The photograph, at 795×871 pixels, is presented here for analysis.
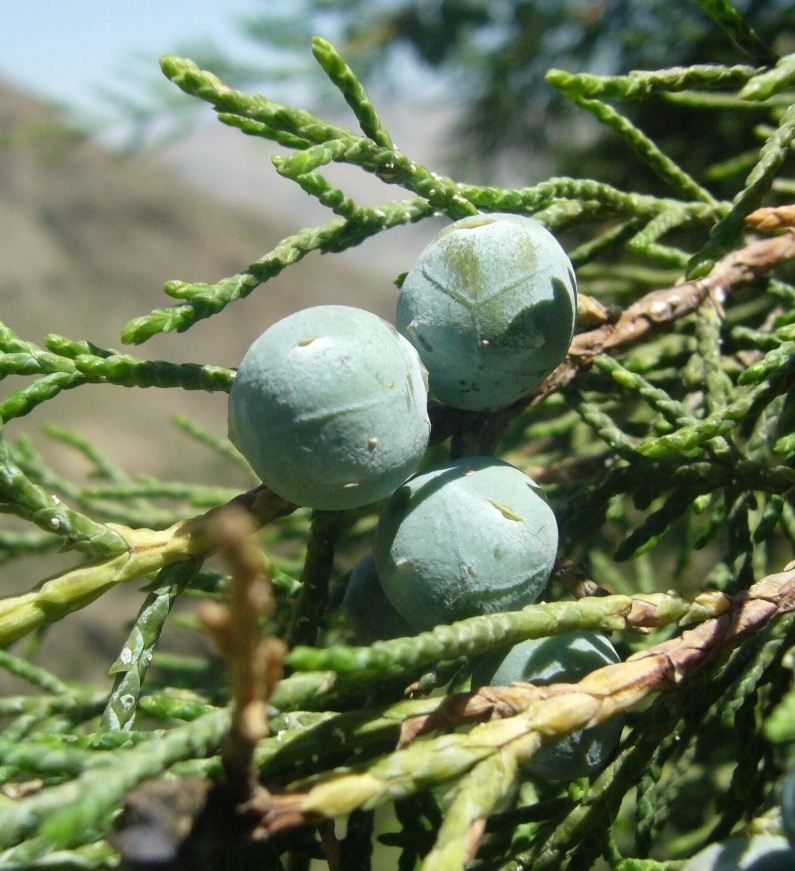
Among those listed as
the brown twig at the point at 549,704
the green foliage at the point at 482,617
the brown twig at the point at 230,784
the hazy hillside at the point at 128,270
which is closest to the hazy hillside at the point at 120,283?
the hazy hillside at the point at 128,270

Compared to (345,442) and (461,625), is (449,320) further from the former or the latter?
(461,625)

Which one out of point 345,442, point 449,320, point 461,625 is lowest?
point 461,625

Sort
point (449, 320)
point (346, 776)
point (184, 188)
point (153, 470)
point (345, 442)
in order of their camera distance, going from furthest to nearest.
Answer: point (184, 188) → point (153, 470) → point (449, 320) → point (345, 442) → point (346, 776)

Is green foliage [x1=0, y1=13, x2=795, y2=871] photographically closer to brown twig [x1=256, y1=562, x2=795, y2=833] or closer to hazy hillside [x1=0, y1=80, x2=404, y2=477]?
brown twig [x1=256, y1=562, x2=795, y2=833]

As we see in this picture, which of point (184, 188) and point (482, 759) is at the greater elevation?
point (184, 188)

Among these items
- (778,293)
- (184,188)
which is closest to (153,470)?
(184,188)

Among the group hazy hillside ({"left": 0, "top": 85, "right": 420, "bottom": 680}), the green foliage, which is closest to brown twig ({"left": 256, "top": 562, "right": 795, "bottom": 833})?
the green foliage

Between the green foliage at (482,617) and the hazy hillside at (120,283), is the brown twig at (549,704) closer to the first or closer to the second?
the green foliage at (482,617)

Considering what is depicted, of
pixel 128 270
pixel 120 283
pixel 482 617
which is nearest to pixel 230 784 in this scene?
pixel 482 617

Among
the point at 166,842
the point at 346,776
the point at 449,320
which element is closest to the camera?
the point at 166,842
